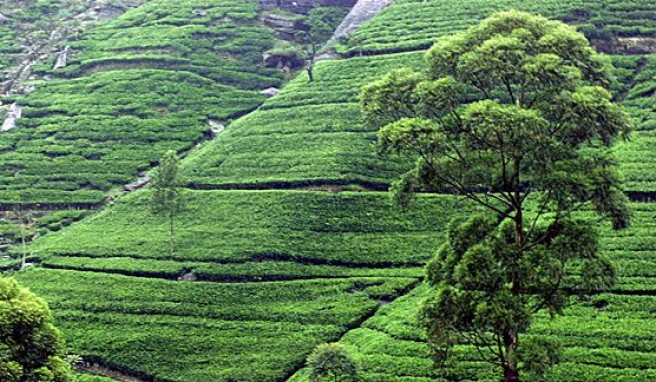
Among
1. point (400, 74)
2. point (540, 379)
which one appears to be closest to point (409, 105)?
point (400, 74)

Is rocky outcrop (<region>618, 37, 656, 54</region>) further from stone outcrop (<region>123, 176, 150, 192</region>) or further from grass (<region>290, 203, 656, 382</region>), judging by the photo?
stone outcrop (<region>123, 176, 150, 192</region>)

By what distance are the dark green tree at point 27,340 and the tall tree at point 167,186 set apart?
18.6 metres

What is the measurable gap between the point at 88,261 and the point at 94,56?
39.5 meters

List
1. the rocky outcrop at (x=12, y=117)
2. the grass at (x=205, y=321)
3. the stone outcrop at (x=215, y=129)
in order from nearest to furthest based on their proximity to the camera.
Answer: the grass at (x=205, y=321) < the stone outcrop at (x=215, y=129) < the rocky outcrop at (x=12, y=117)

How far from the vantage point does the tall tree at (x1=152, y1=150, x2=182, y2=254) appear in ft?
169

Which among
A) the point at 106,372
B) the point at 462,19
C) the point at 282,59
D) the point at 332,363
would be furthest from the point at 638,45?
the point at 106,372

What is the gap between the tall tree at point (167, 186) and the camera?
169ft

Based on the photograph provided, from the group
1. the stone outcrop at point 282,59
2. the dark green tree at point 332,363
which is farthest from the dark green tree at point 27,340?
the stone outcrop at point 282,59

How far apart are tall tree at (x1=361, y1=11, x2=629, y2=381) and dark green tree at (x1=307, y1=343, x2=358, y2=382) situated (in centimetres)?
605

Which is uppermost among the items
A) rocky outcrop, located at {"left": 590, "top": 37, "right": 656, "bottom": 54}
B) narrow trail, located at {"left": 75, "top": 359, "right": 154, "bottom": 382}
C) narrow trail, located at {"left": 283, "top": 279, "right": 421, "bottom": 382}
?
rocky outcrop, located at {"left": 590, "top": 37, "right": 656, "bottom": 54}

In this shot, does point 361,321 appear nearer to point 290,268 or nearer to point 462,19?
point 290,268

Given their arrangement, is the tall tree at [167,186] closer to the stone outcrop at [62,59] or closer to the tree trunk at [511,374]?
the tree trunk at [511,374]

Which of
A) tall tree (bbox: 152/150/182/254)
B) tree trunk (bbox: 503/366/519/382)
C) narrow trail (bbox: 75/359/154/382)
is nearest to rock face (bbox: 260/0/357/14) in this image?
tall tree (bbox: 152/150/182/254)

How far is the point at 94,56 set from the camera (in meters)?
85.9
